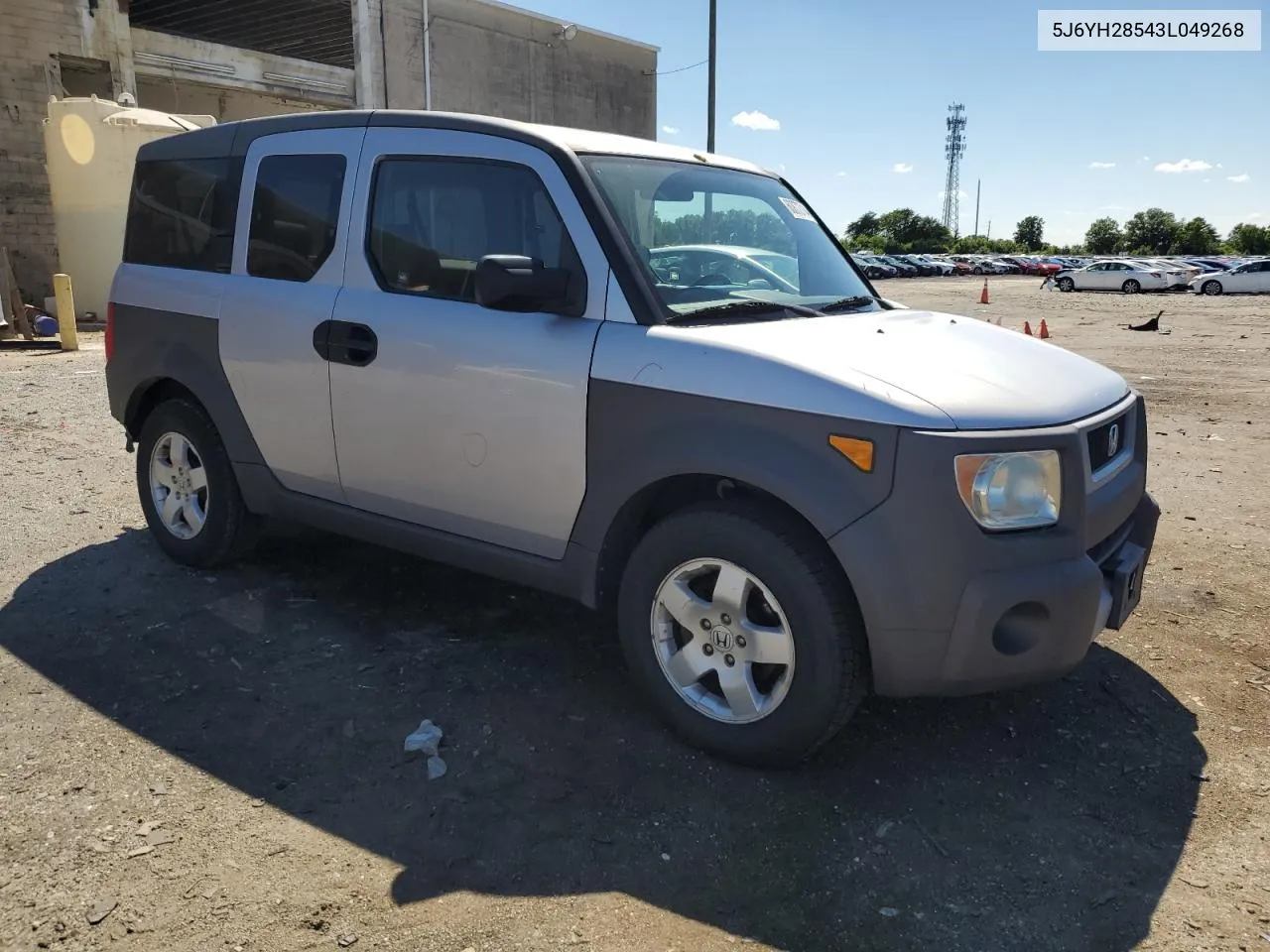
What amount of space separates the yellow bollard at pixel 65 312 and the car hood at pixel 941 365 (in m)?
13.4

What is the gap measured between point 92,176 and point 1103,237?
96.8 m

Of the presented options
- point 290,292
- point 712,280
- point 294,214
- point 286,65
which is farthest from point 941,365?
point 286,65

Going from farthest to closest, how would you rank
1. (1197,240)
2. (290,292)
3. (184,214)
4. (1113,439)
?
(1197,240)
(184,214)
(290,292)
(1113,439)

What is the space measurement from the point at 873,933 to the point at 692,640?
40.9 inches

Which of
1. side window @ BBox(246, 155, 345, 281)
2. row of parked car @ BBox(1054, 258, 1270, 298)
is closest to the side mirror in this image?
side window @ BBox(246, 155, 345, 281)

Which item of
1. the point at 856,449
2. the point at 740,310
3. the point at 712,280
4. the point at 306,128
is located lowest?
the point at 856,449

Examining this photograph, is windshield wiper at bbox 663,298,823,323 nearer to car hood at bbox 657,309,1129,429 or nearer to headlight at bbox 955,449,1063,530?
car hood at bbox 657,309,1129,429

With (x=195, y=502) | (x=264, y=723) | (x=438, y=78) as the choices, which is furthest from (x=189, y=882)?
(x=438, y=78)

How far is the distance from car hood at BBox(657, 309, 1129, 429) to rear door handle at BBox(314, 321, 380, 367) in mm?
1279

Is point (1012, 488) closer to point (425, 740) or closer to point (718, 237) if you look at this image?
point (718, 237)

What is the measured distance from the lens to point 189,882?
8.45 ft

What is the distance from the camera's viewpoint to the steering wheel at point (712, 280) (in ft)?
11.4

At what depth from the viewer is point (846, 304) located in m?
3.89

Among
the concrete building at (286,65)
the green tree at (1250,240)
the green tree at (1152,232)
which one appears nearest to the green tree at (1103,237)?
the green tree at (1152,232)
